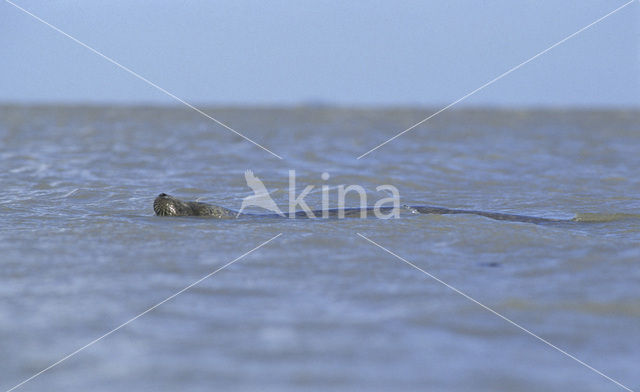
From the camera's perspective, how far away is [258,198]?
9211 millimetres

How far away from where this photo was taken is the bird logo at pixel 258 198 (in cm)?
831

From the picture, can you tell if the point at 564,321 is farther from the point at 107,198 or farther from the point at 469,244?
the point at 107,198

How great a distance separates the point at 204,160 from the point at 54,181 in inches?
142

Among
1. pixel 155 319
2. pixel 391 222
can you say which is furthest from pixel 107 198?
pixel 155 319

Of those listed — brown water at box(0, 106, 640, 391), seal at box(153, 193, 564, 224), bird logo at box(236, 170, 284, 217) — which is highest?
bird logo at box(236, 170, 284, 217)

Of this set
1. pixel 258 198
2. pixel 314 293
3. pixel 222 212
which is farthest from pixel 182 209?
pixel 314 293

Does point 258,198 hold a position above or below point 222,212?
above

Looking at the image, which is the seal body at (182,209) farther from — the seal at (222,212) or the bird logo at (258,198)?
the bird logo at (258,198)

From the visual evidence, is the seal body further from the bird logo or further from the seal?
the bird logo

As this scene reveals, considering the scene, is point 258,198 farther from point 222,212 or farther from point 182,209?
point 182,209

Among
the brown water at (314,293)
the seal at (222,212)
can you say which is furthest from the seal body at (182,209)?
the brown water at (314,293)

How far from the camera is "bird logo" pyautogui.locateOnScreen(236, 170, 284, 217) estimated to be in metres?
A: 8.31

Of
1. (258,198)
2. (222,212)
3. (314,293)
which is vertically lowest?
(314,293)

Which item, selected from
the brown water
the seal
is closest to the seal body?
the seal
